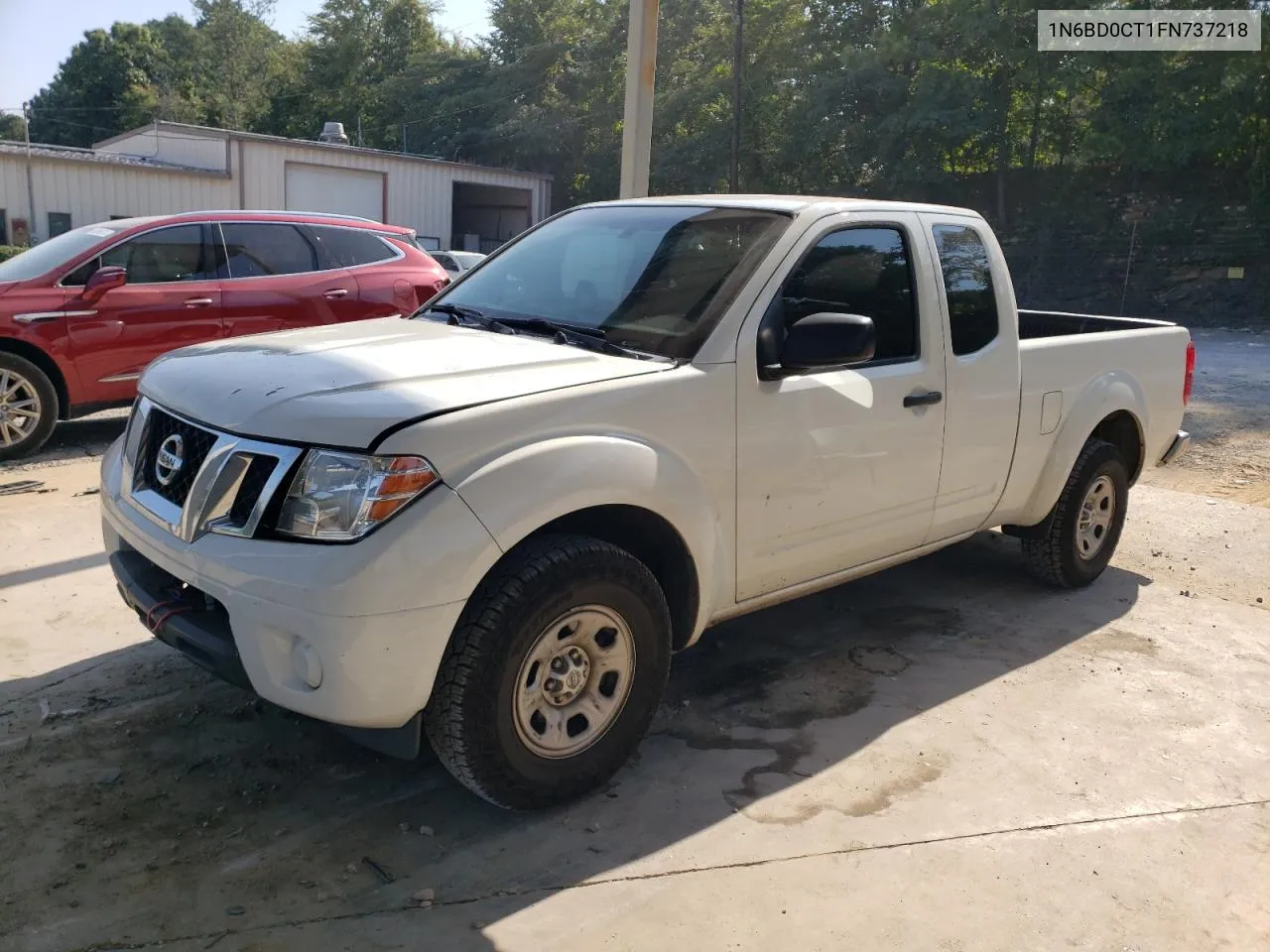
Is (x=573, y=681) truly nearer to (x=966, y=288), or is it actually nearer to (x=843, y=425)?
(x=843, y=425)

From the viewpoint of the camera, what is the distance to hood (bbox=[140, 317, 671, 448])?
286 centimetres

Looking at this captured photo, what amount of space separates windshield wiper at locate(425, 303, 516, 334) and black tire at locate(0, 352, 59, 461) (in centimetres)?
455

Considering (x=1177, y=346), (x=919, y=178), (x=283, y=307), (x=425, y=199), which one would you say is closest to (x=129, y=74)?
(x=425, y=199)

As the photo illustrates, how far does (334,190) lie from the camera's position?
2789cm

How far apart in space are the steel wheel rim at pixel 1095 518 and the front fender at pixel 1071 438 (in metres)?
0.32

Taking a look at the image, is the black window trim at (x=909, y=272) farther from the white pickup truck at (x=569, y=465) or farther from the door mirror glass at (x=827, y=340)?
the door mirror glass at (x=827, y=340)

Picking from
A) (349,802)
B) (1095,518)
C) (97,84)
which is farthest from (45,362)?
(97,84)

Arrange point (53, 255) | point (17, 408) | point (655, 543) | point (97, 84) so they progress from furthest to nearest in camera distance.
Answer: point (97, 84) < point (53, 255) < point (17, 408) < point (655, 543)

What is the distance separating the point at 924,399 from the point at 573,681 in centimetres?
186

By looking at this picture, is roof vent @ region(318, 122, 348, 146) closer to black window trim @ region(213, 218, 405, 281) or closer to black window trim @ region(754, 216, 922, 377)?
black window trim @ region(213, 218, 405, 281)

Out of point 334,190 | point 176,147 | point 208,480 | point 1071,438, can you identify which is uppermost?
point 176,147

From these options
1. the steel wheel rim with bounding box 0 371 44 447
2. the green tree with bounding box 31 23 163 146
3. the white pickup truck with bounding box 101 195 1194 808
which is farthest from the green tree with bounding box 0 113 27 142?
the white pickup truck with bounding box 101 195 1194 808

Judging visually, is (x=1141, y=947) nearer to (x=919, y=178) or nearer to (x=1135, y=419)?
(x=1135, y=419)

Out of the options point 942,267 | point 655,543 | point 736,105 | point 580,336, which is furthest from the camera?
point 736,105
